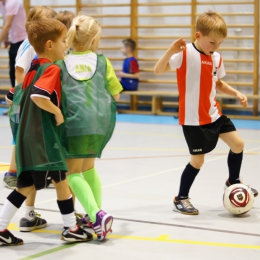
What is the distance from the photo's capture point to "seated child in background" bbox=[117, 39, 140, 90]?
1089cm

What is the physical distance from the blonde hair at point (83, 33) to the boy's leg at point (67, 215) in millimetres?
808

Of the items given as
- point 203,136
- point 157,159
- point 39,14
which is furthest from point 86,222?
point 157,159

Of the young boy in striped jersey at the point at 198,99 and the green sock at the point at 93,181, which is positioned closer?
the green sock at the point at 93,181

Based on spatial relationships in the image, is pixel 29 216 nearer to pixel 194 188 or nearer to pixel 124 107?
pixel 194 188

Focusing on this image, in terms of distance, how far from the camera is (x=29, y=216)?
375 cm

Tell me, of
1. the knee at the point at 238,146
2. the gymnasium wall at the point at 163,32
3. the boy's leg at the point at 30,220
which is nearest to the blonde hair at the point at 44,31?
the boy's leg at the point at 30,220

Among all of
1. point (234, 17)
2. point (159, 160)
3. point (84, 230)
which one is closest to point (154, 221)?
point (84, 230)

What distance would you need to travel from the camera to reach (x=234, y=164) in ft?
14.3

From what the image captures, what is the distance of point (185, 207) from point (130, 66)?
6.95m

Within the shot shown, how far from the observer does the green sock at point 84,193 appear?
3.49m

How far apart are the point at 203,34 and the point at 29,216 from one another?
165 cm

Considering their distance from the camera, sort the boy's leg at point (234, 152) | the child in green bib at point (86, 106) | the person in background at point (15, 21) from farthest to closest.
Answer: the person in background at point (15, 21), the boy's leg at point (234, 152), the child in green bib at point (86, 106)

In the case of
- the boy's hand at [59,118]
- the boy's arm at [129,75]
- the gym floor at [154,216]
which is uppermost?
the boy's hand at [59,118]

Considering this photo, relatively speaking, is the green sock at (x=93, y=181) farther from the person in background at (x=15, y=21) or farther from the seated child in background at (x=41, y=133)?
the person in background at (x=15, y=21)
